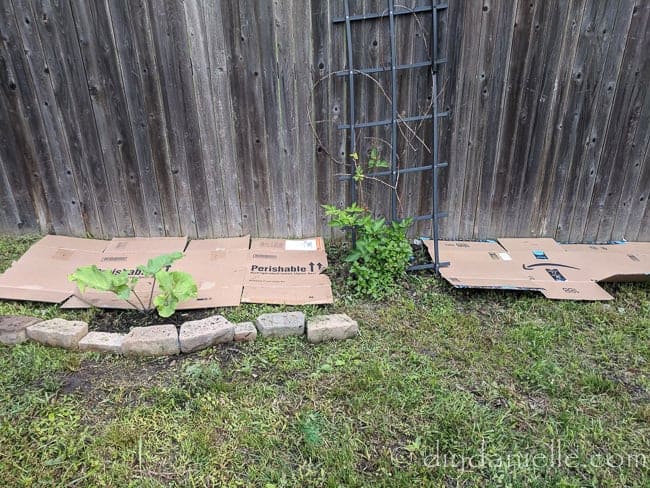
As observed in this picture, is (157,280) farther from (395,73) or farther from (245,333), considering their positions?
(395,73)

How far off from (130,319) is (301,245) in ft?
3.74

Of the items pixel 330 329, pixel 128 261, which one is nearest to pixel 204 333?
pixel 330 329

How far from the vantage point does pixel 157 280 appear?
Result: 2.25 meters

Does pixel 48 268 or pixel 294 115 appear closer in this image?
pixel 48 268

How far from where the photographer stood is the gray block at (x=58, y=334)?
2.07 metres

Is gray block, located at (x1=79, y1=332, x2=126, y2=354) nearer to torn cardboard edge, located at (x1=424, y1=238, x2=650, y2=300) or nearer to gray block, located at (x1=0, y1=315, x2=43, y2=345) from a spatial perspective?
gray block, located at (x1=0, y1=315, x2=43, y2=345)

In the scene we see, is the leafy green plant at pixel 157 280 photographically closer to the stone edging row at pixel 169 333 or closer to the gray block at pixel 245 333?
the stone edging row at pixel 169 333

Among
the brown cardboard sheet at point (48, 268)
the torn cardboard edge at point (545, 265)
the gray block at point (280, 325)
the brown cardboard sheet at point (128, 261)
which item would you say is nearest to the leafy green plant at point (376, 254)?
the torn cardboard edge at point (545, 265)

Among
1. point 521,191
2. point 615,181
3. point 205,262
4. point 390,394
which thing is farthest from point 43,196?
point 615,181

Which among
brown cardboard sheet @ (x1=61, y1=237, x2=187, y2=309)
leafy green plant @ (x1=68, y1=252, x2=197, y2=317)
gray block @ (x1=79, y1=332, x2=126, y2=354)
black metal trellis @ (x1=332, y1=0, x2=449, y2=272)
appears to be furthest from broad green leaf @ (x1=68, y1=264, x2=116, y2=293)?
black metal trellis @ (x1=332, y1=0, x2=449, y2=272)

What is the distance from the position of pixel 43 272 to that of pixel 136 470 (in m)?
1.57

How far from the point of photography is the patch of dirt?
2.27 metres

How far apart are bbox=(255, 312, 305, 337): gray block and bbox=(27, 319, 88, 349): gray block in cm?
82

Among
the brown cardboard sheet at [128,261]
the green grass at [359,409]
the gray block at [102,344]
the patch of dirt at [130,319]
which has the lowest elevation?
the green grass at [359,409]
